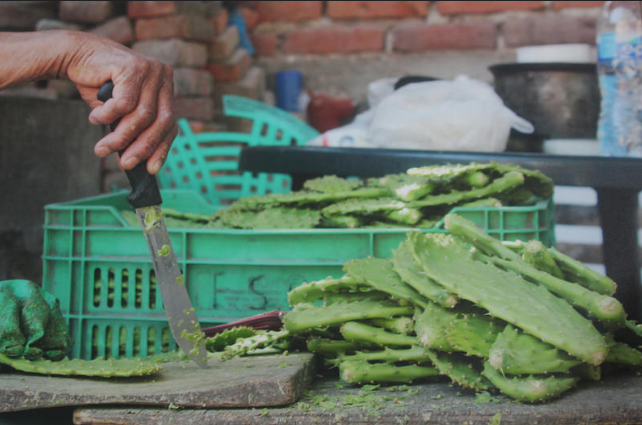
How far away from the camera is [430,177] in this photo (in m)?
1.52

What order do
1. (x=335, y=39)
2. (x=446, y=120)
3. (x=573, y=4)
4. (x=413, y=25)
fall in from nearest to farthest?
(x=446, y=120), (x=573, y=4), (x=413, y=25), (x=335, y=39)

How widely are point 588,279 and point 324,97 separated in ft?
8.04

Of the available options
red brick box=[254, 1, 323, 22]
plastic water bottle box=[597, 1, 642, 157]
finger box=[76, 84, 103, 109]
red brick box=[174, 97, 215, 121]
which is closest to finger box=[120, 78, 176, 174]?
finger box=[76, 84, 103, 109]

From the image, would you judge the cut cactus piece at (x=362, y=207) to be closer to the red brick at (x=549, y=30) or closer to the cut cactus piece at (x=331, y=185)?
the cut cactus piece at (x=331, y=185)

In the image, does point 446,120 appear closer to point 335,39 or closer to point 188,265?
point 188,265

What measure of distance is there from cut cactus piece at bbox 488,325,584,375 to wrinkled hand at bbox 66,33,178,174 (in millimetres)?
596

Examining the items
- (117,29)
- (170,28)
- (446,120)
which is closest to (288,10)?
(170,28)

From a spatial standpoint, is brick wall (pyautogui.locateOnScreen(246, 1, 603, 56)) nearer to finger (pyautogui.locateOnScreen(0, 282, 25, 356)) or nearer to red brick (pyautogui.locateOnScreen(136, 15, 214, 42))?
red brick (pyautogui.locateOnScreen(136, 15, 214, 42))

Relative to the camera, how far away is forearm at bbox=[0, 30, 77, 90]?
127cm

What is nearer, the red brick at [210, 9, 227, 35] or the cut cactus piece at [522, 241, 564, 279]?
the cut cactus piece at [522, 241, 564, 279]

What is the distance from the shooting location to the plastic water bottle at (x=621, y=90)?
1915mm

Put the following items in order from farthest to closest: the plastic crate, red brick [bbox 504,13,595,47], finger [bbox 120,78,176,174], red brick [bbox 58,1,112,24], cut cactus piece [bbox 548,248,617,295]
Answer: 1. red brick [bbox 504,13,595,47]
2. red brick [bbox 58,1,112,24]
3. the plastic crate
4. finger [bbox 120,78,176,174]
5. cut cactus piece [bbox 548,248,617,295]

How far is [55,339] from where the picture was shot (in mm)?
1234

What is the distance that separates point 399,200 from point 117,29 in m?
1.89
